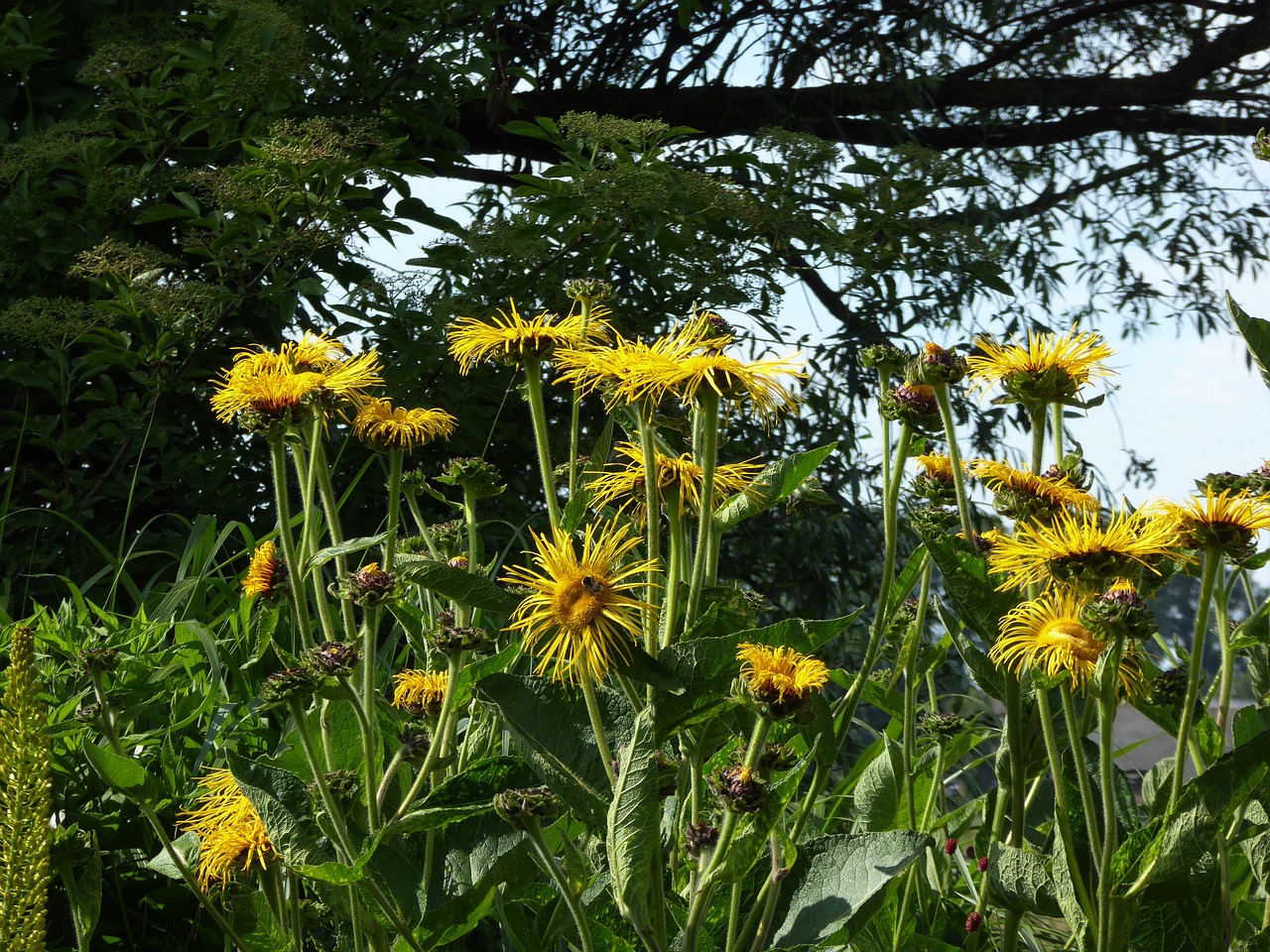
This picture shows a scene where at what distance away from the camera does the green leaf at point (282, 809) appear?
1054mm

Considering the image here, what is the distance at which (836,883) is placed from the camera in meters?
1.05

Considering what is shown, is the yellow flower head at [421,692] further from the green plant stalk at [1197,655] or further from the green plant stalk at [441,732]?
the green plant stalk at [1197,655]

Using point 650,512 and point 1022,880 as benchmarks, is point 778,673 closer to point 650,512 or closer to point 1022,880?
point 650,512

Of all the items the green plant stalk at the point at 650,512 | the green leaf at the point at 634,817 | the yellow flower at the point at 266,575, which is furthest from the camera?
the yellow flower at the point at 266,575

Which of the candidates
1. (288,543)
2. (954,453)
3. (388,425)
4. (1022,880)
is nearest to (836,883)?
(1022,880)

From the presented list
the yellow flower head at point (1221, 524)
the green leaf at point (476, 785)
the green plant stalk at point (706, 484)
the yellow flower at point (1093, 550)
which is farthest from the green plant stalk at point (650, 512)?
the yellow flower head at point (1221, 524)

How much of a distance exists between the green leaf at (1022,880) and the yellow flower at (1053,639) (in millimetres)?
166

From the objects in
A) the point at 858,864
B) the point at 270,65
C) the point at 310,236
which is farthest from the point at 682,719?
the point at 270,65

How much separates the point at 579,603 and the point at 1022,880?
484mm

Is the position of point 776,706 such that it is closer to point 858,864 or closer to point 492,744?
point 858,864

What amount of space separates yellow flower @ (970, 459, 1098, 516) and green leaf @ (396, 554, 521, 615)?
467 millimetres

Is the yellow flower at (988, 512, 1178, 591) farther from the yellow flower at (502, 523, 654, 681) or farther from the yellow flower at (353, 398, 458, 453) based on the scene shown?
the yellow flower at (353, 398, 458, 453)

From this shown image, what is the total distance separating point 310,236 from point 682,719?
228cm

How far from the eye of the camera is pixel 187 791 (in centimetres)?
176
